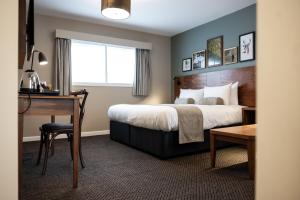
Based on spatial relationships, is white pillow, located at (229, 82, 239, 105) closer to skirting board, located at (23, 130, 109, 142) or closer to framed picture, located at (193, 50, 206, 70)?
framed picture, located at (193, 50, 206, 70)

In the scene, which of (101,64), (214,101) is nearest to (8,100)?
(214,101)

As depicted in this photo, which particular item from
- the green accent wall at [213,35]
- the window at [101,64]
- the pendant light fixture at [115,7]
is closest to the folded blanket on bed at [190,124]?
the pendant light fixture at [115,7]

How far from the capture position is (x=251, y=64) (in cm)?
397

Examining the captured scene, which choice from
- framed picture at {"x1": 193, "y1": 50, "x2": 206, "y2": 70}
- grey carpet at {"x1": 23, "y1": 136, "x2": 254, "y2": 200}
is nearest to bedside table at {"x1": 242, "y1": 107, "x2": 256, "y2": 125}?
grey carpet at {"x1": 23, "y1": 136, "x2": 254, "y2": 200}

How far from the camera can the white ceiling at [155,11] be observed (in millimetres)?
3838

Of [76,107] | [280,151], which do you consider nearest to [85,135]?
[76,107]

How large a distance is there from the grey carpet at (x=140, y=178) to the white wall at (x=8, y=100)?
3.21 ft

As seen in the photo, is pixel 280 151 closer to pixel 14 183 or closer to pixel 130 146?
pixel 14 183

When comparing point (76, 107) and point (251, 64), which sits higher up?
point (251, 64)

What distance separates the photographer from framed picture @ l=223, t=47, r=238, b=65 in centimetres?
429

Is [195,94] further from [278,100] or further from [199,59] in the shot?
[278,100]

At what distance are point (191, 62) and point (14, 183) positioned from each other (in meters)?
4.87

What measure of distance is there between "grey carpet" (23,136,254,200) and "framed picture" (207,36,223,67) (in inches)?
86.2

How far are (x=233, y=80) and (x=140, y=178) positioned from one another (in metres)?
2.97
